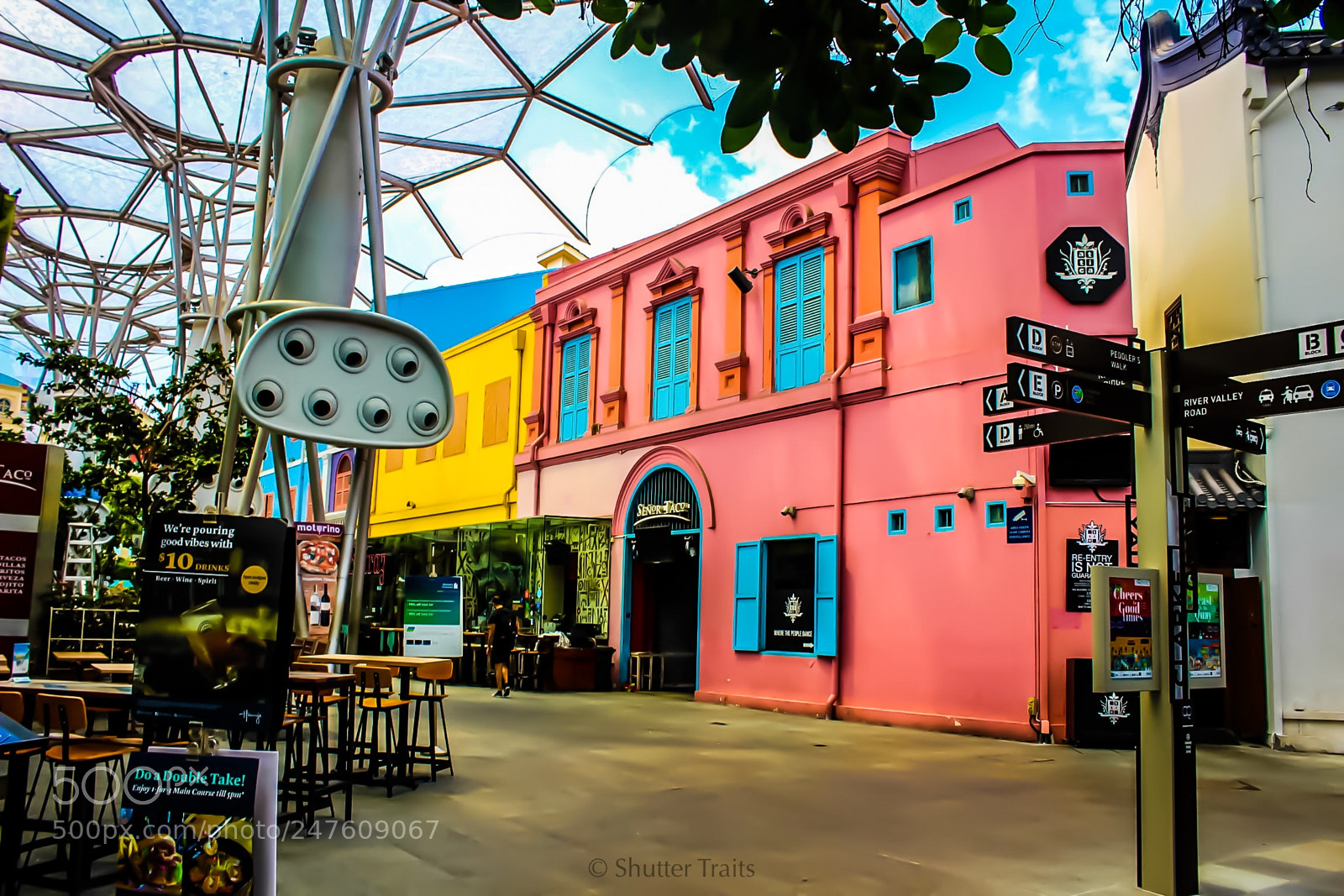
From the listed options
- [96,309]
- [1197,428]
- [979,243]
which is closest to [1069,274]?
[979,243]

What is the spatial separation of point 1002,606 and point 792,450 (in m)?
4.37

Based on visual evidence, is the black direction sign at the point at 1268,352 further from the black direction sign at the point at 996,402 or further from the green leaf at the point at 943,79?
the green leaf at the point at 943,79

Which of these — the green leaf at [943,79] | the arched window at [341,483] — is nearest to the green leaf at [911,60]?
the green leaf at [943,79]

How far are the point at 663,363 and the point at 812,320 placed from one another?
12.4 feet

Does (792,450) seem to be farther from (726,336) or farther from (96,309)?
(96,309)

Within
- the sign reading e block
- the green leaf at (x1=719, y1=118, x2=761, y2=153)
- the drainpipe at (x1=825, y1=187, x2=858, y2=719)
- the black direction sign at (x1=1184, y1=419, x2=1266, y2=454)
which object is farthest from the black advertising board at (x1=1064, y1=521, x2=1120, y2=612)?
the green leaf at (x1=719, y1=118, x2=761, y2=153)

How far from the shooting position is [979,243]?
13.6 m

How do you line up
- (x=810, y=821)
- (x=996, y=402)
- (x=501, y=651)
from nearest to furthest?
→ (x=996, y=402), (x=810, y=821), (x=501, y=651)

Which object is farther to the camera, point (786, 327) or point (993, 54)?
point (786, 327)

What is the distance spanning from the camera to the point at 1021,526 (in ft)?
40.8

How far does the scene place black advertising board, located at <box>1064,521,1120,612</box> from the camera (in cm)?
1198

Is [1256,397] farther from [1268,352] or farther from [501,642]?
[501,642]

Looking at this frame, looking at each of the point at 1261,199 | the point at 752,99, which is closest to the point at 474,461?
the point at 1261,199

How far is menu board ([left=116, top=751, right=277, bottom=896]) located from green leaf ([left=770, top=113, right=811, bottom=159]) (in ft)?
9.83
